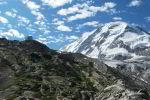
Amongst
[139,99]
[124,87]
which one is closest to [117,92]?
[124,87]

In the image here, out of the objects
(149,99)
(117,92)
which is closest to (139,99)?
(149,99)

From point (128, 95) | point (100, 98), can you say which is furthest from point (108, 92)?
point (128, 95)

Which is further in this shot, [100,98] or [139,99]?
[100,98]

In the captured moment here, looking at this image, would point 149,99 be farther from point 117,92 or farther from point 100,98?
point 100,98

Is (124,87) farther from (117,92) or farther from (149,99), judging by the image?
(149,99)

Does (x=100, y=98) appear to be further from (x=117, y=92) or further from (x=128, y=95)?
(x=128, y=95)

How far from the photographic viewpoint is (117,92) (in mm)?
150750

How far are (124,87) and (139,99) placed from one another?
1923 cm

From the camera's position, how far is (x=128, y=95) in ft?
462

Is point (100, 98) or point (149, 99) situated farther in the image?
point (100, 98)

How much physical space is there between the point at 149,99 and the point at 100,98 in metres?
27.9

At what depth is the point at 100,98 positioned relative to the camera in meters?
157

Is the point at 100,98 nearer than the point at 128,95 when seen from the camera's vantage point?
No

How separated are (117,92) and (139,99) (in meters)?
16.4
